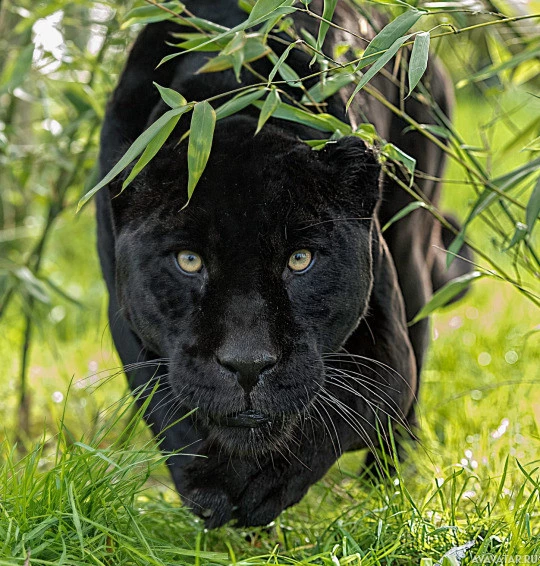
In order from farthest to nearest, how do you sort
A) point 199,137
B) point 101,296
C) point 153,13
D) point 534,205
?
point 101,296, point 153,13, point 534,205, point 199,137

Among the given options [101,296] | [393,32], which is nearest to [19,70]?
[393,32]

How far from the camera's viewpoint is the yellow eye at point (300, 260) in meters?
1.86

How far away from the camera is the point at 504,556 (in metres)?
1.61

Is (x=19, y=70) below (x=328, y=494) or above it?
above

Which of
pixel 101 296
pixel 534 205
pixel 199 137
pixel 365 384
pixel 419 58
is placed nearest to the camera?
pixel 419 58

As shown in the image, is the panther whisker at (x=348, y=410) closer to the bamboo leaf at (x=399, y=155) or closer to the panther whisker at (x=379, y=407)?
the panther whisker at (x=379, y=407)

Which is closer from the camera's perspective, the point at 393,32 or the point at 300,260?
the point at 393,32

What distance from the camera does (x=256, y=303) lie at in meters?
1.75

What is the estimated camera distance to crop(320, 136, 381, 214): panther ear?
6.28 feet

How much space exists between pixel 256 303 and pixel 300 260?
17 centimetres

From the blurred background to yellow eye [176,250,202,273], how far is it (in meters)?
0.28

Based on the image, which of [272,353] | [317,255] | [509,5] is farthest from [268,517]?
[509,5]

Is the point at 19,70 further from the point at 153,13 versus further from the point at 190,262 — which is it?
the point at 190,262

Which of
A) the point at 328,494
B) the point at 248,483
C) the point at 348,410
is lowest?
the point at 328,494
